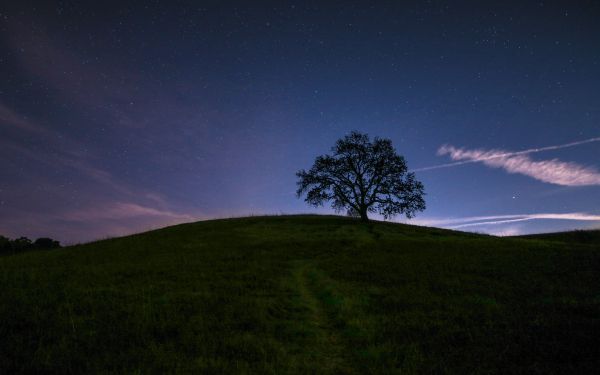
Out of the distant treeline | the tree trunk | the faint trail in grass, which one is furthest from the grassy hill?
the distant treeline

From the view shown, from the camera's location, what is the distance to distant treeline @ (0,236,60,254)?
41562 millimetres

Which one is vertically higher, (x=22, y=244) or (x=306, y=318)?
(x=22, y=244)

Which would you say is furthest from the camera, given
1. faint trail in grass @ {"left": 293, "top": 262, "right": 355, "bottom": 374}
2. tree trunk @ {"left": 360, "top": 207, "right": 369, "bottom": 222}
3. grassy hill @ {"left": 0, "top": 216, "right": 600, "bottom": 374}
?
tree trunk @ {"left": 360, "top": 207, "right": 369, "bottom": 222}

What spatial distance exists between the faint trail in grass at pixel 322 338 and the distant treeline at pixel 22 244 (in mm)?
43391

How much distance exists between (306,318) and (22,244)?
50.5 m

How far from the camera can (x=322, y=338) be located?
30.0 feet

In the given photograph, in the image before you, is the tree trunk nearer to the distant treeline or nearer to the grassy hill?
the grassy hill

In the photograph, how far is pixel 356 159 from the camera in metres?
50.2

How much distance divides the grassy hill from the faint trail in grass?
0.05 m

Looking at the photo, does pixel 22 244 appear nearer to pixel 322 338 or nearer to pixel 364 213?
pixel 364 213

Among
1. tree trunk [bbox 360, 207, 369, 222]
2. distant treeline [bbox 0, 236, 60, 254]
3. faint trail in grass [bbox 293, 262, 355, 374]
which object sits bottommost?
faint trail in grass [bbox 293, 262, 355, 374]

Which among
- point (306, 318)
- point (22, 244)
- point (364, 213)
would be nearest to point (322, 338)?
point (306, 318)

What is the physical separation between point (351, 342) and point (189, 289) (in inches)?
314

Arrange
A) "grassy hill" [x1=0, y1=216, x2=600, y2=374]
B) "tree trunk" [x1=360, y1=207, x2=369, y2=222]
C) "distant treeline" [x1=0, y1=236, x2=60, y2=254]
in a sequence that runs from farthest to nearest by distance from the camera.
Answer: "tree trunk" [x1=360, y1=207, x2=369, y2=222], "distant treeline" [x1=0, y1=236, x2=60, y2=254], "grassy hill" [x1=0, y1=216, x2=600, y2=374]
